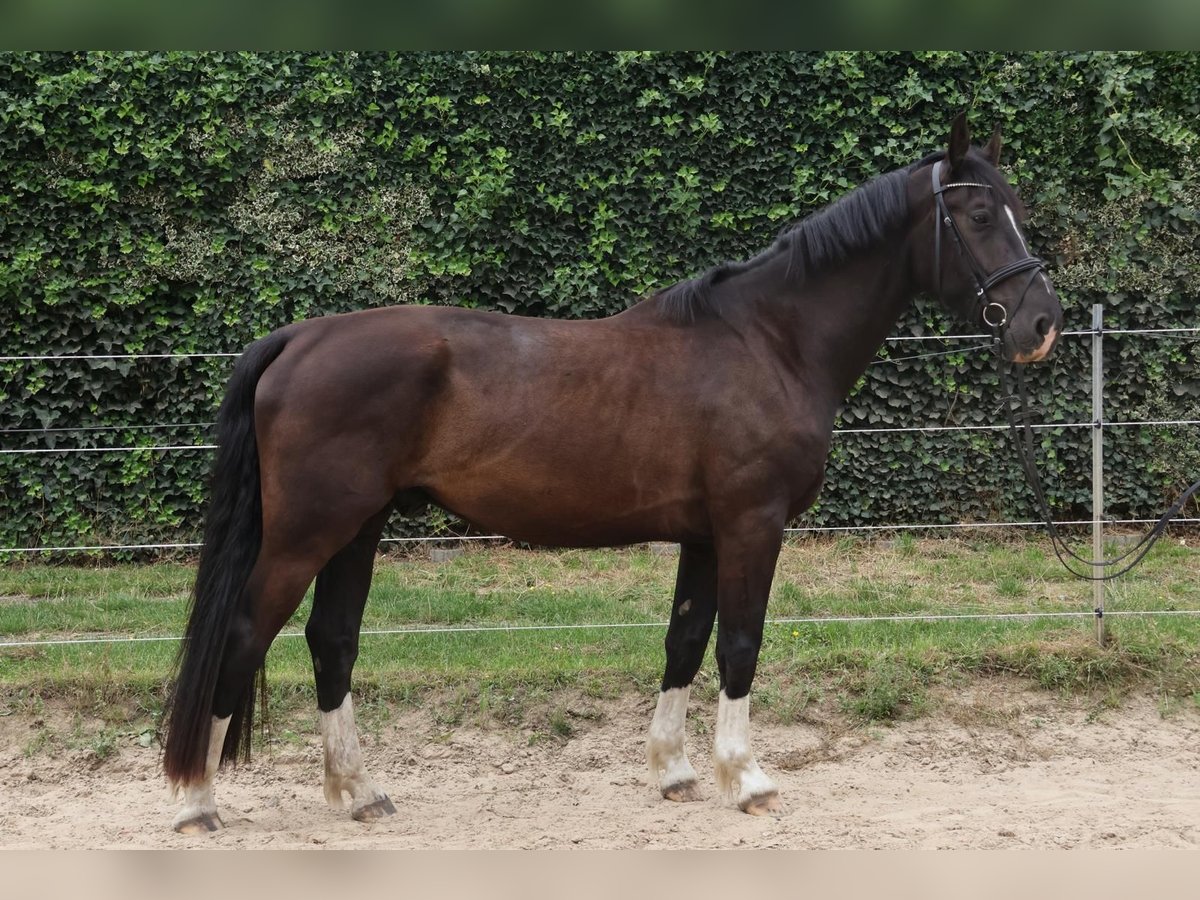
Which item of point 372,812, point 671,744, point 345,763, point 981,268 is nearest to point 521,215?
point 981,268

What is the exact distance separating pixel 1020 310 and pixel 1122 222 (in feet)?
14.9

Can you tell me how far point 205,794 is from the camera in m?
3.98

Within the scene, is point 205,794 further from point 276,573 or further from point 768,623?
point 768,623

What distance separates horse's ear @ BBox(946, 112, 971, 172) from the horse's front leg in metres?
1.52

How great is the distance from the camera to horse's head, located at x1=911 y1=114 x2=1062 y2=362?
394 cm

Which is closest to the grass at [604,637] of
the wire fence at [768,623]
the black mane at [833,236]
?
the wire fence at [768,623]

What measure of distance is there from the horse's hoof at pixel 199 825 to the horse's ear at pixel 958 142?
371 cm

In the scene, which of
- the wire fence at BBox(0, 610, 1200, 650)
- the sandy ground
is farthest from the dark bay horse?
the wire fence at BBox(0, 610, 1200, 650)

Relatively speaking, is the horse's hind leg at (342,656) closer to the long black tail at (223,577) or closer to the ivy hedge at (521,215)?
the long black tail at (223,577)

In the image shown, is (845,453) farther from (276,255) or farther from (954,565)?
(276,255)

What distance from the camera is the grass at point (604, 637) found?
17.3 ft

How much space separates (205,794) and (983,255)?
353cm

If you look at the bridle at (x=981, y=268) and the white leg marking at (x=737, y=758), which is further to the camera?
the white leg marking at (x=737, y=758)

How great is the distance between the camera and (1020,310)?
3.95 meters
